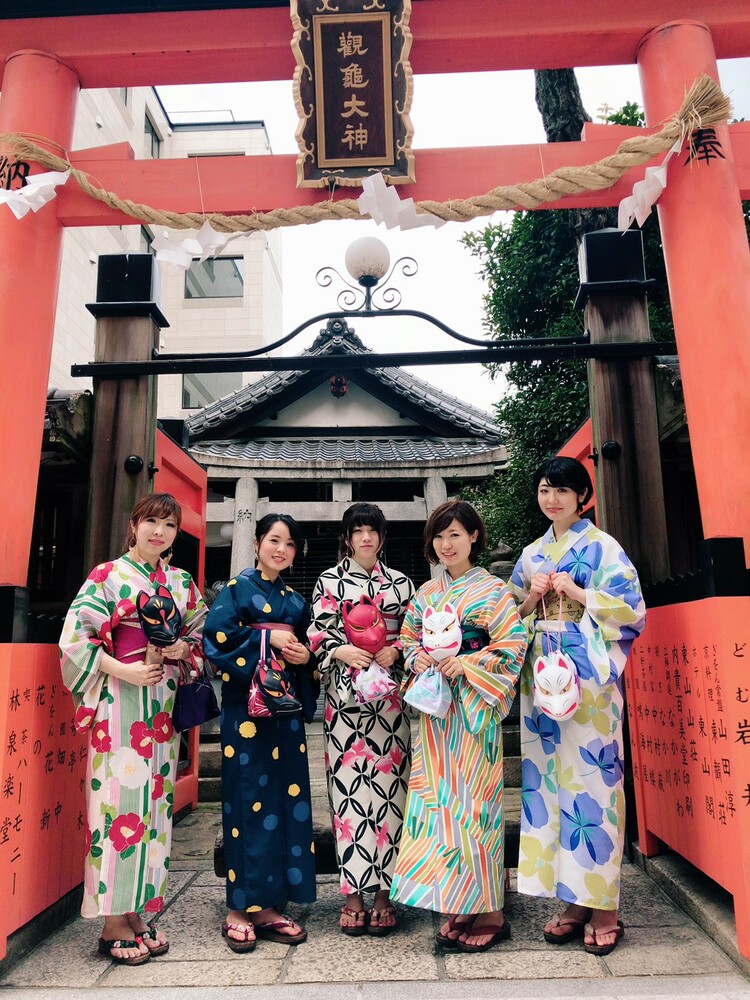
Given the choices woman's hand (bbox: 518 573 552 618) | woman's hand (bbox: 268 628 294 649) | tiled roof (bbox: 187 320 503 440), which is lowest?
woman's hand (bbox: 268 628 294 649)

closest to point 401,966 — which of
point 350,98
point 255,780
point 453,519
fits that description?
point 255,780

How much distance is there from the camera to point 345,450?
37.7ft

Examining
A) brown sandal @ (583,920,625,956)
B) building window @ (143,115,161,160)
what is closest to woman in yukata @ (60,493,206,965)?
brown sandal @ (583,920,625,956)

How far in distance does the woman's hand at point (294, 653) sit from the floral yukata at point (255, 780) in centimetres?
12

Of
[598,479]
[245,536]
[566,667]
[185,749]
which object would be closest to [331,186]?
[598,479]

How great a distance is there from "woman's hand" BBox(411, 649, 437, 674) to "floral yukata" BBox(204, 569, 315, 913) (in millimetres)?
632

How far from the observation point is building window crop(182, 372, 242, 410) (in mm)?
22781

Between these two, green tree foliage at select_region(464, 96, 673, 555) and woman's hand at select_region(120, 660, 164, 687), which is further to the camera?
green tree foliage at select_region(464, 96, 673, 555)

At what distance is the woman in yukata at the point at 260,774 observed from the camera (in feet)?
11.1

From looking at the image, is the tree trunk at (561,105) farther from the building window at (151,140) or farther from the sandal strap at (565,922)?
the building window at (151,140)

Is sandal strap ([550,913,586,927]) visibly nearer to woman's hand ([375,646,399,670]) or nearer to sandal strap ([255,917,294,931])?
sandal strap ([255,917,294,931])

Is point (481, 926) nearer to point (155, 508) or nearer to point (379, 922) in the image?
point (379, 922)

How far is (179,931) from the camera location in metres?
3.58

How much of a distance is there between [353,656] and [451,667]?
481mm
